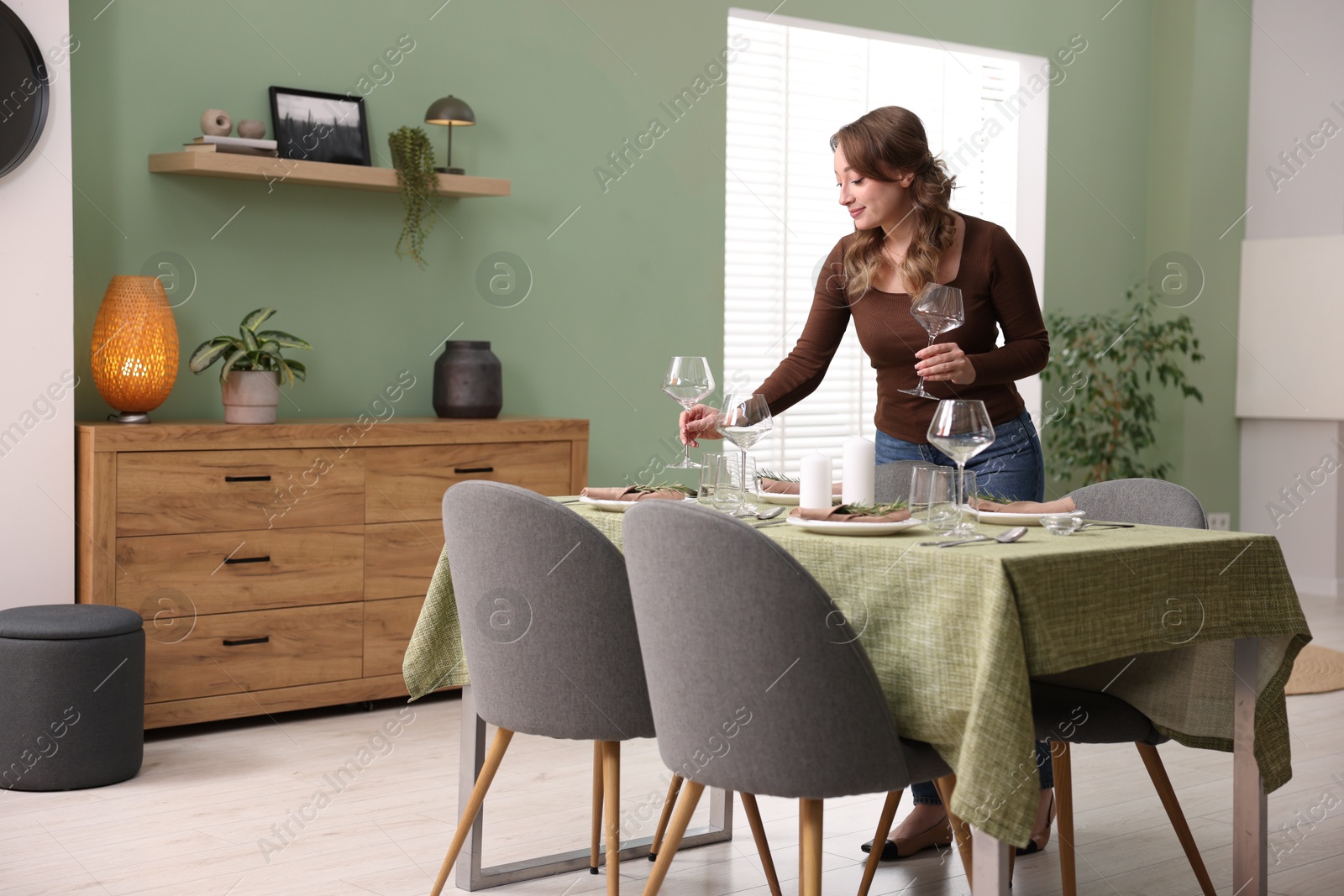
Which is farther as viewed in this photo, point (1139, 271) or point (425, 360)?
point (1139, 271)

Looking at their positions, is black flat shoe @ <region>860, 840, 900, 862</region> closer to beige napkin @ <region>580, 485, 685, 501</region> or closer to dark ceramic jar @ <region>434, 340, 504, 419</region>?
beige napkin @ <region>580, 485, 685, 501</region>

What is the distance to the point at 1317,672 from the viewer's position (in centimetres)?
492

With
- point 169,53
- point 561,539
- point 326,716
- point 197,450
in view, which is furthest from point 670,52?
point 561,539

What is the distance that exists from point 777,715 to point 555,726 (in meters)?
0.53

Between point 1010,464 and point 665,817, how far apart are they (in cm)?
105

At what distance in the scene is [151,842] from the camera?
2959 millimetres

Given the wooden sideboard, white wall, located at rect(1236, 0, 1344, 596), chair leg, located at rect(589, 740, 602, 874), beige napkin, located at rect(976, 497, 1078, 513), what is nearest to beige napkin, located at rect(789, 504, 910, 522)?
beige napkin, located at rect(976, 497, 1078, 513)

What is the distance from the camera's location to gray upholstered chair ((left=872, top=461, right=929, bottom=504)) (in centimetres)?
286

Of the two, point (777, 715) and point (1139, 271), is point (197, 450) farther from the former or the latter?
point (1139, 271)

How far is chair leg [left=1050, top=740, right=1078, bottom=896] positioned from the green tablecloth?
238mm

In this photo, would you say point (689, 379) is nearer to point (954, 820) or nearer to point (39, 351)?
point (954, 820)

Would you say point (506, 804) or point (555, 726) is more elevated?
point (555, 726)

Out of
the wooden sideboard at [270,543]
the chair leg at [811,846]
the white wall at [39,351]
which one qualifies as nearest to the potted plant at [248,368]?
the wooden sideboard at [270,543]

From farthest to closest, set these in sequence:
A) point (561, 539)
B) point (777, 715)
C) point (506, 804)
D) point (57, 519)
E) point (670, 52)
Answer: point (670, 52) → point (57, 519) → point (506, 804) → point (561, 539) → point (777, 715)
